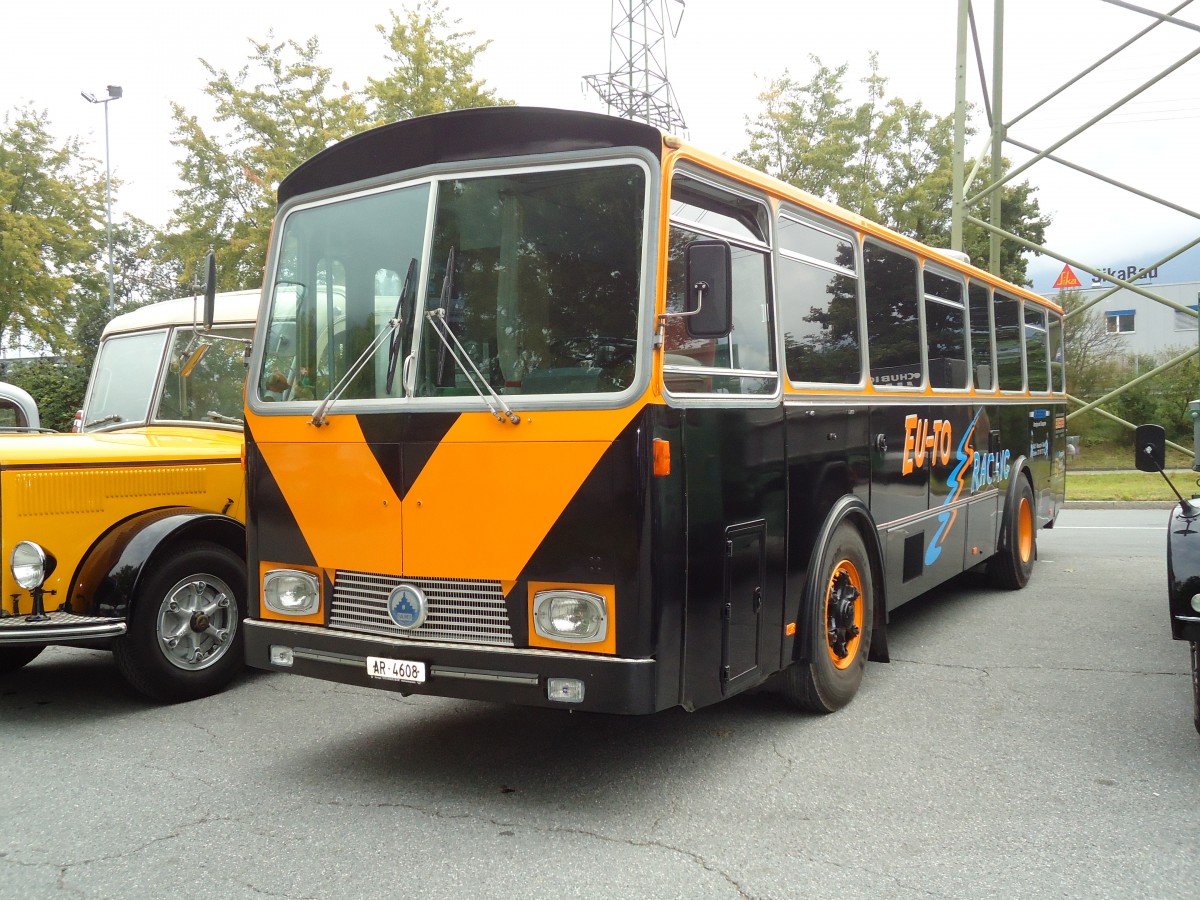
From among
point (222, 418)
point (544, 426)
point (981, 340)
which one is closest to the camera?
point (544, 426)

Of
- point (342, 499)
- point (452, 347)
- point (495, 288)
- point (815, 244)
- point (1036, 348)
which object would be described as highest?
point (815, 244)

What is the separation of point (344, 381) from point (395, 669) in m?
1.30

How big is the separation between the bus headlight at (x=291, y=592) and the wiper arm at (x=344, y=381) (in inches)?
27.8

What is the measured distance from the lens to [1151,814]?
4.12 metres

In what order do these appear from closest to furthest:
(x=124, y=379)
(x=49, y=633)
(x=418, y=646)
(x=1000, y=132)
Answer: (x=418, y=646) → (x=49, y=633) → (x=124, y=379) → (x=1000, y=132)

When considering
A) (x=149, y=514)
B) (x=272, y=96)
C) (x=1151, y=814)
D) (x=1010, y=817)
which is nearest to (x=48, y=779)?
(x=149, y=514)

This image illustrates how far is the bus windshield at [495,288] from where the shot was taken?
168 inches

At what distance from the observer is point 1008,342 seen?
9469 mm

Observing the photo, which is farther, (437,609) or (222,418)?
(222,418)

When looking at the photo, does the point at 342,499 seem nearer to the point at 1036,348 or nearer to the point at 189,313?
the point at 189,313

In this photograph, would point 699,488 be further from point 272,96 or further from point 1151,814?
point 272,96

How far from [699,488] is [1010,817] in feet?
5.75

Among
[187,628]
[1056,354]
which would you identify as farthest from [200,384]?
[1056,354]

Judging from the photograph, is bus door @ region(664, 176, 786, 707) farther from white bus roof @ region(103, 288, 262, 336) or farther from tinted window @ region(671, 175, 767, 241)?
white bus roof @ region(103, 288, 262, 336)
